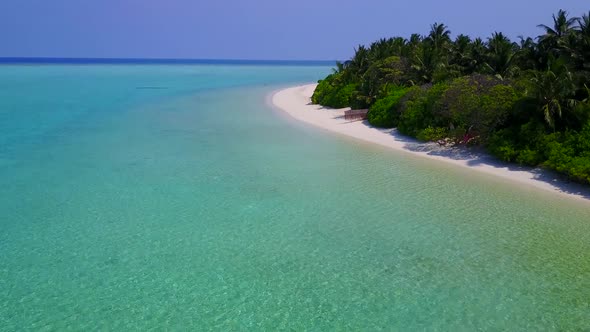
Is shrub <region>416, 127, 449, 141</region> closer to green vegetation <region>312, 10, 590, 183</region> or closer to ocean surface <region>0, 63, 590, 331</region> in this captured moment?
green vegetation <region>312, 10, 590, 183</region>

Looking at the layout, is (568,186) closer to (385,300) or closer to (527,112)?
(527,112)

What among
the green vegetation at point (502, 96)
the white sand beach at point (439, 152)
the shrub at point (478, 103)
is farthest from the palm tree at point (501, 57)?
the white sand beach at point (439, 152)

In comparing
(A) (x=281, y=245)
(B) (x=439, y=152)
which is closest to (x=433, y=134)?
(B) (x=439, y=152)

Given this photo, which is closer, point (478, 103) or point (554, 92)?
point (554, 92)

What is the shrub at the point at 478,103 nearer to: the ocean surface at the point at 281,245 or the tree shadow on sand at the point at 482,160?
the tree shadow on sand at the point at 482,160

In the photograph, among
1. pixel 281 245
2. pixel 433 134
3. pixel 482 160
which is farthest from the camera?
pixel 433 134

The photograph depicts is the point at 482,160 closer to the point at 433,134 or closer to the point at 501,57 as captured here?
the point at 433,134

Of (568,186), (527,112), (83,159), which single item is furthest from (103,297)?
(527,112)

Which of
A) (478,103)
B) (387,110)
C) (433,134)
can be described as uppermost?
(478,103)
